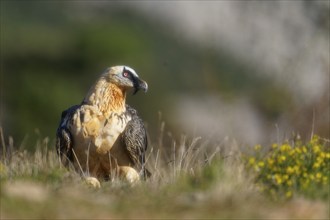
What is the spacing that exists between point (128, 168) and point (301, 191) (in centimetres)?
259

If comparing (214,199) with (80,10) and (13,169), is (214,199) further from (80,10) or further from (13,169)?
(80,10)

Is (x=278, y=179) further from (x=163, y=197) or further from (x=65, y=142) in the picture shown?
(x=65, y=142)

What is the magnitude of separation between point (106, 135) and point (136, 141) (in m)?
0.34

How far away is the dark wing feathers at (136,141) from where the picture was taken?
12438mm

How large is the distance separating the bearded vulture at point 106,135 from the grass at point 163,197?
1102 mm

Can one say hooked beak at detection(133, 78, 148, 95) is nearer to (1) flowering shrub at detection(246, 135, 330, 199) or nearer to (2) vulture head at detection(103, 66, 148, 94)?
(2) vulture head at detection(103, 66, 148, 94)

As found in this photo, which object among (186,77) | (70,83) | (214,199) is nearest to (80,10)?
(186,77)

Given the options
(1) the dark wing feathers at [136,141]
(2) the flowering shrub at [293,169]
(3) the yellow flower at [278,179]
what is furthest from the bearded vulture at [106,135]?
(3) the yellow flower at [278,179]

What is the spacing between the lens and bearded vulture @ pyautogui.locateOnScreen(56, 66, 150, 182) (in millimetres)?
12328

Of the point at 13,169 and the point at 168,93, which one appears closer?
the point at 13,169

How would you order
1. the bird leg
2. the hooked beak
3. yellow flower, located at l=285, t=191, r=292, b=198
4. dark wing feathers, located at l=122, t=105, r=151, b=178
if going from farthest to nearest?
the hooked beak < dark wing feathers, located at l=122, t=105, r=151, b=178 < the bird leg < yellow flower, located at l=285, t=191, r=292, b=198

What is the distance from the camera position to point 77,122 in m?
12.4

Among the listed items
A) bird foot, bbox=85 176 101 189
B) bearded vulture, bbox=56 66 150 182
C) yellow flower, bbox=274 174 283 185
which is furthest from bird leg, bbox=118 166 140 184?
yellow flower, bbox=274 174 283 185

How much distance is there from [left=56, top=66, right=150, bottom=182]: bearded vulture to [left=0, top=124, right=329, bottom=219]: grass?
1.10 meters
